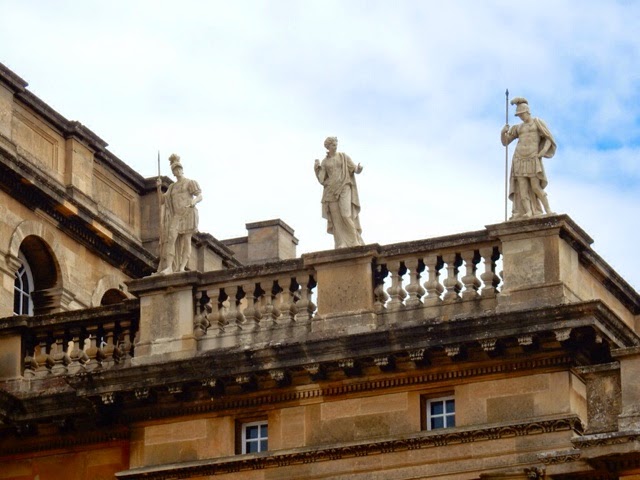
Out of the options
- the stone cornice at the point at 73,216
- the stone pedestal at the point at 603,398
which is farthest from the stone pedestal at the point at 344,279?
the stone cornice at the point at 73,216

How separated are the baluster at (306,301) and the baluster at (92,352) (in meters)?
3.63

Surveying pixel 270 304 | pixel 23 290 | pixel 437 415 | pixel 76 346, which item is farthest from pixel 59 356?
pixel 437 415

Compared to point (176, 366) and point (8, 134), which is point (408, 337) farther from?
point (8, 134)

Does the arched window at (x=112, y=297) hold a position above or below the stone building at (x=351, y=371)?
above

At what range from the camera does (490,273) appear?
4106 cm

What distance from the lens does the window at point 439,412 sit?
40875 mm

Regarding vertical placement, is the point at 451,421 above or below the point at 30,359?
below

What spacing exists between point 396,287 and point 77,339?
5892 millimetres

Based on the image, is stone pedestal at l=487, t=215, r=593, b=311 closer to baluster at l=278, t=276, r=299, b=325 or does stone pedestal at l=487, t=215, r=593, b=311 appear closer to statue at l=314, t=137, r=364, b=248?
statue at l=314, t=137, r=364, b=248

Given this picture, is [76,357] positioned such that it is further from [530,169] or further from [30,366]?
[530,169]

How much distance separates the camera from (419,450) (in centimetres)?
4056

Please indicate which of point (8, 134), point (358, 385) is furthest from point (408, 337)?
point (8, 134)

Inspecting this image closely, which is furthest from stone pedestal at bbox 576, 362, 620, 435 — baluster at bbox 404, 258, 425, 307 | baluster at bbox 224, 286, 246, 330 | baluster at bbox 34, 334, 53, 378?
baluster at bbox 34, 334, 53, 378

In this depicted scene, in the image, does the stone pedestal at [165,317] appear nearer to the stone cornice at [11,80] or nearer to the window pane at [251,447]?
the window pane at [251,447]
